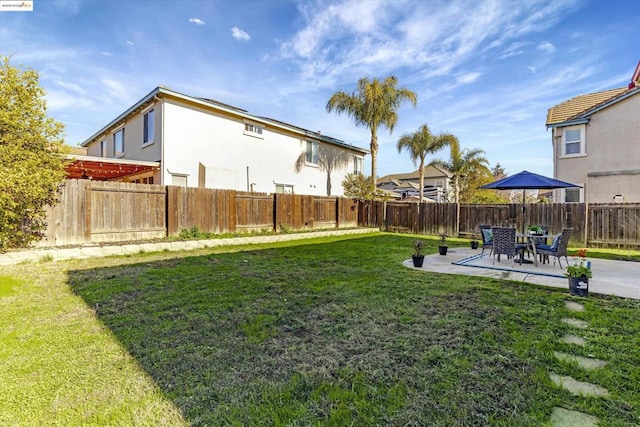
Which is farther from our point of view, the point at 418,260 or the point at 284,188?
the point at 284,188

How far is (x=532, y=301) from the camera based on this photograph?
15.2 ft

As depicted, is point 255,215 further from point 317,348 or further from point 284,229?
point 317,348

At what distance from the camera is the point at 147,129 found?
1364 centimetres

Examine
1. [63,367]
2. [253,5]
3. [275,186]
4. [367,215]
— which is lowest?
[63,367]

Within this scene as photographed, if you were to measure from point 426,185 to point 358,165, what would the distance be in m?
21.7

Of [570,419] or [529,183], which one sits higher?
[529,183]

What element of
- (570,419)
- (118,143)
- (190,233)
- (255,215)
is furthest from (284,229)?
(570,419)

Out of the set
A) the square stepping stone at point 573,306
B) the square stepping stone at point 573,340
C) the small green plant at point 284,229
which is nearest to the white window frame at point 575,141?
the square stepping stone at point 573,306

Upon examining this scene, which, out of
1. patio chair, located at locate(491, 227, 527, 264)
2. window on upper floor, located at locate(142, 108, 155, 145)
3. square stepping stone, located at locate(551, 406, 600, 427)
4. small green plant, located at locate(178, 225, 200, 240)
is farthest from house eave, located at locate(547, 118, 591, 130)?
window on upper floor, located at locate(142, 108, 155, 145)

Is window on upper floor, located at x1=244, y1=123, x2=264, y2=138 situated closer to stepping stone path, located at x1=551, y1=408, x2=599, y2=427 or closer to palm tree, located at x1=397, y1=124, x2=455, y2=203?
palm tree, located at x1=397, y1=124, x2=455, y2=203

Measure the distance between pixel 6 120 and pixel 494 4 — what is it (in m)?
13.1

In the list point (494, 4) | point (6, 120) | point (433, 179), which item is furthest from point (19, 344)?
point (433, 179)

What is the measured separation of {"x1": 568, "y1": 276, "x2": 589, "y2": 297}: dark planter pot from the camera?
16.0ft

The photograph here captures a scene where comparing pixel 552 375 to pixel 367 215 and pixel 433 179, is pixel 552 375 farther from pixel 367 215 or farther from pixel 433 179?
pixel 433 179
